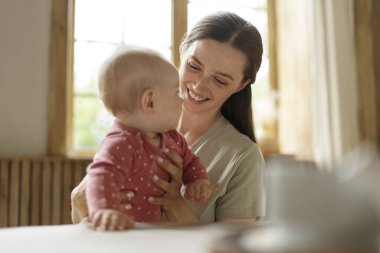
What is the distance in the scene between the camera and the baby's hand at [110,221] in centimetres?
73

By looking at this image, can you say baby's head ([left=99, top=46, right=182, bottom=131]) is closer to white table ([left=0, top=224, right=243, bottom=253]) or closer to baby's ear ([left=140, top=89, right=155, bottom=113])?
baby's ear ([left=140, top=89, right=155, bottom=113])

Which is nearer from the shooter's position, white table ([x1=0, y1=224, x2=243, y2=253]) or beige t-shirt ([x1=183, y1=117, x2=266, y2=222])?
white table ([x1=0, y1=224, x2=243, y2=253])

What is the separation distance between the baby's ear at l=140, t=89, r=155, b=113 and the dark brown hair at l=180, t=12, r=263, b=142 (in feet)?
1.72

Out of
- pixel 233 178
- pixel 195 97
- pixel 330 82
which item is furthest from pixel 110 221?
pixel 330 82

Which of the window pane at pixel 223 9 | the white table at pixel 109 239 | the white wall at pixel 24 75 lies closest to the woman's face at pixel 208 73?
the white table at pixel 109 239

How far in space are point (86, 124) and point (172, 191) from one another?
8.66 feet

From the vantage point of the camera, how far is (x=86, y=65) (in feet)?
11.9

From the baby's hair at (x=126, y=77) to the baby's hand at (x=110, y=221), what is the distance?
0.92ft

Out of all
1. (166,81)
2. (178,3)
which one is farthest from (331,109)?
(166,81)

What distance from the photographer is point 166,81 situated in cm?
103

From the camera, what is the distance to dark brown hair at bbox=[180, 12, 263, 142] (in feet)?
4.87

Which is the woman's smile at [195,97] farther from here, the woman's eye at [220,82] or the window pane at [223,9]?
the window pane at [223,9]

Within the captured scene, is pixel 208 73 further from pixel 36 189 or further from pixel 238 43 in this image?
pixel 36 189

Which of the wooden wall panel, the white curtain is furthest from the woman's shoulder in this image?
the white curtain
